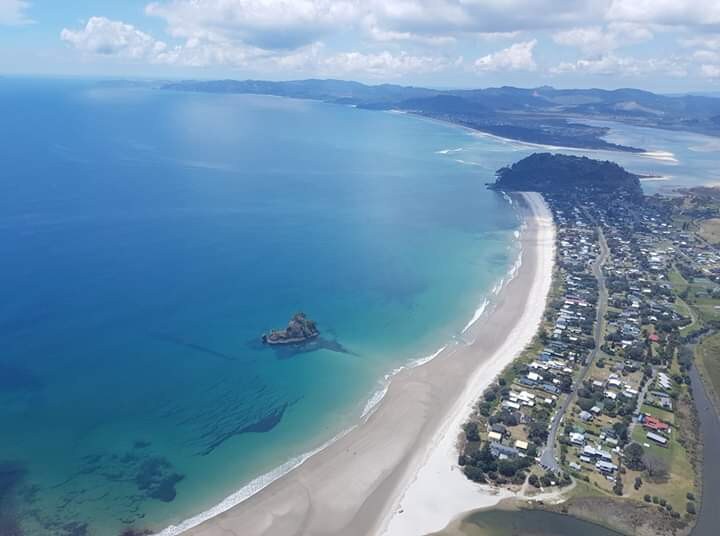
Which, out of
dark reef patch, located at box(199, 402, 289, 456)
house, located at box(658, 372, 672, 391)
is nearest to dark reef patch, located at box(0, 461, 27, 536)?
dark reef patch, located at box(199, 402, 289, 456)

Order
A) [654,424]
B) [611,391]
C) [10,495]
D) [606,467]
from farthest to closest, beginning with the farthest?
1. [611,391]
2. [654,424]
3. [606,467]
4. [10,495]

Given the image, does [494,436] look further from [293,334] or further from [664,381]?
[293,334]

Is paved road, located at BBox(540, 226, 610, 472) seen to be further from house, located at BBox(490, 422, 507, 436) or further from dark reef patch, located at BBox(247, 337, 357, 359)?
dark reef patch, located at BBox(247, 337, 357, 359)

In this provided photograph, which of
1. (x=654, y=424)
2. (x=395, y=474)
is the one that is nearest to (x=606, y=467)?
(x=654, y=424)

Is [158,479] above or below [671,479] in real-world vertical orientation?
below

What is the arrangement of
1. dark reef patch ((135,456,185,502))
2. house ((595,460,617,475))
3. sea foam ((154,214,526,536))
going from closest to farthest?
1. sea foam ((154,214,526,536))
2. dark reef patch ((135,456,185,502))
3. house ((595,460,617,475))

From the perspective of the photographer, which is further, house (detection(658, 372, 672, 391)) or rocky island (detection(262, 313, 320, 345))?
rocky island (detection(262, 313, 320, 345))

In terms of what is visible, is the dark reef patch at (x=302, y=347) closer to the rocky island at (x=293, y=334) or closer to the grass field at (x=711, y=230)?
the rocky island at (x=293, y=334)

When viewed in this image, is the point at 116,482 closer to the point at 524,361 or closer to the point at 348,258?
the point at 524,361
